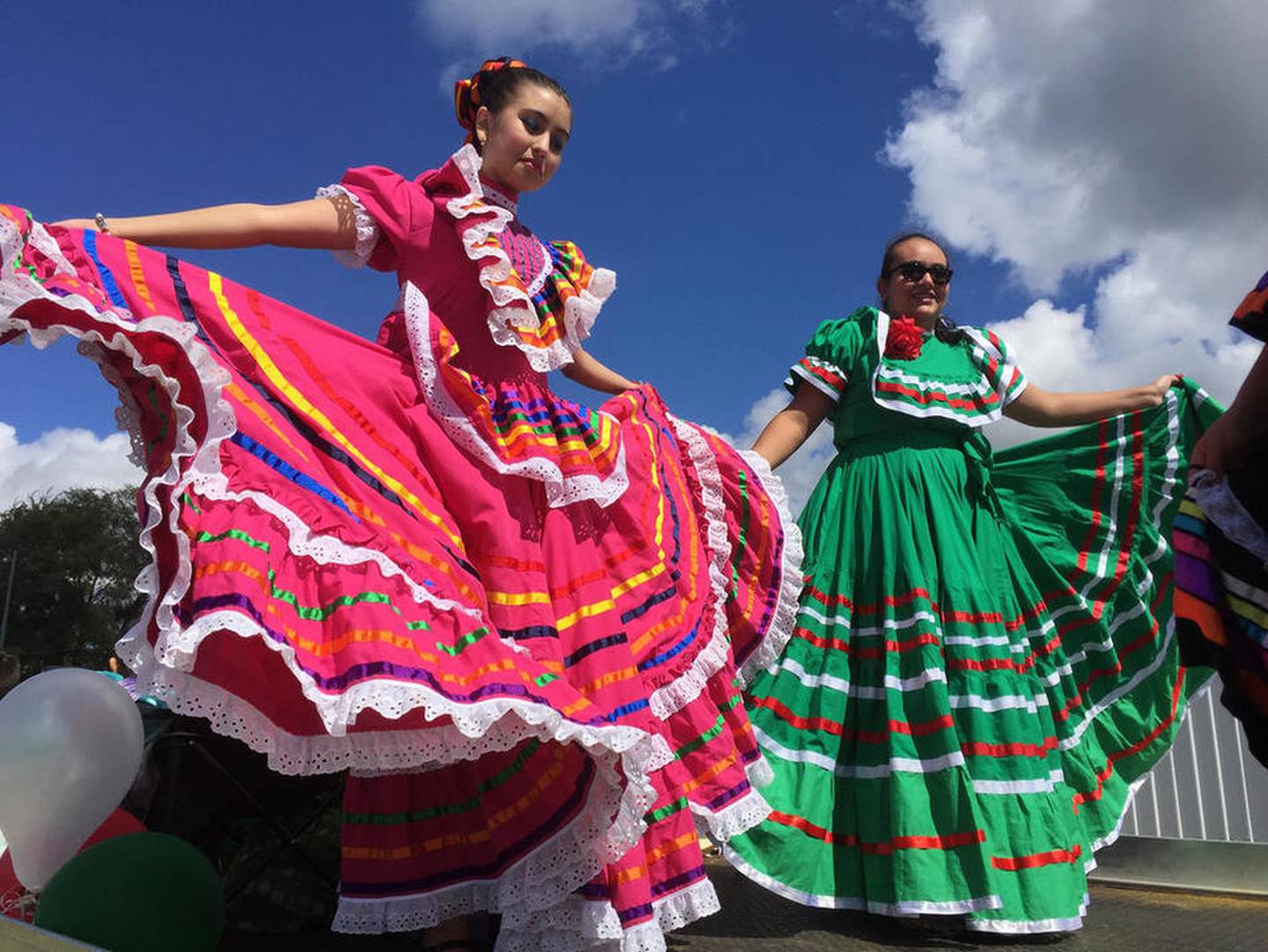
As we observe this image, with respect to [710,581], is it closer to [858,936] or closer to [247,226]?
[858,936]

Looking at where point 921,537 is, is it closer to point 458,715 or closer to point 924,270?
point 924,270

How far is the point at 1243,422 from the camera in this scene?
1426 millimetres

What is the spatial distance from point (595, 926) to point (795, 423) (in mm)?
1692

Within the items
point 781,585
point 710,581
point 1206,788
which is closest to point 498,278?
point 710,581

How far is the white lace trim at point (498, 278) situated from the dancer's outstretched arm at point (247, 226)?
0.24 m

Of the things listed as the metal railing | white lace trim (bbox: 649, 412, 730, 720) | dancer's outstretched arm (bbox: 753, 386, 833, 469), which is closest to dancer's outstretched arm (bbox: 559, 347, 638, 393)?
white lace trim (bbox: 649, 412, 730, 720)

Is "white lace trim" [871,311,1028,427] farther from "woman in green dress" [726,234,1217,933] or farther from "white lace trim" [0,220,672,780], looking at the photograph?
"white lace trim" [0,220,672,780]

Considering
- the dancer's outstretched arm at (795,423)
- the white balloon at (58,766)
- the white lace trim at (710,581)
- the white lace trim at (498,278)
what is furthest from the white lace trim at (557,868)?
the dancer's outstretched arm at (795,423)

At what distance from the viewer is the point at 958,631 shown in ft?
8.37

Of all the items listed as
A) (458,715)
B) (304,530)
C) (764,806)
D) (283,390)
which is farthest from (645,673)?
(283,390)

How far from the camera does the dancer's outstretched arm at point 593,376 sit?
255 centimetres

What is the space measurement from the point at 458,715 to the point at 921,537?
164 centimetres

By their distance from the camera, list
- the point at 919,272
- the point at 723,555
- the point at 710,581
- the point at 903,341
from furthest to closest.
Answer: the point at 919,272 < the point at 903,341 < the point at 723,555 < the point at 710,581

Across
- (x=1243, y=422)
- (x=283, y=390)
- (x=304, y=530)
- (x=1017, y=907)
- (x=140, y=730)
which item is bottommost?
(x=1017, y=907)
